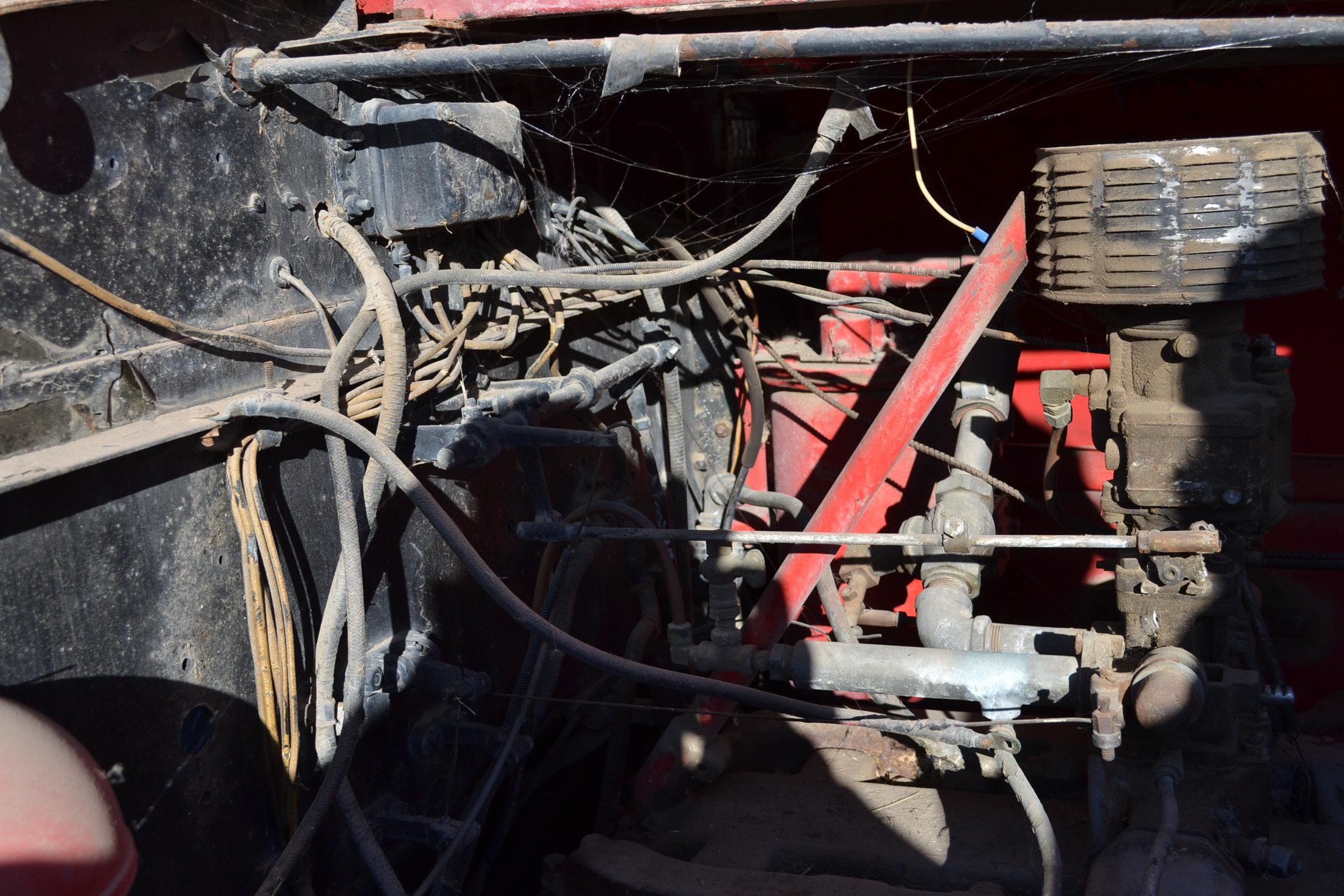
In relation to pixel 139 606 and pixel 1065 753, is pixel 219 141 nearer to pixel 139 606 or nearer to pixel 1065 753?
pixel 139 606

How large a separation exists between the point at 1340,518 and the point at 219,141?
3.41 meters

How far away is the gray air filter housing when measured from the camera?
198 centimetres

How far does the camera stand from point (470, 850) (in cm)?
247

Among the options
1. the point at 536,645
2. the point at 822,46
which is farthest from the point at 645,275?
the point at 536,645

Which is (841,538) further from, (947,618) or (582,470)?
(582,470)

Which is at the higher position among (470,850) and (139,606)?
(139,606)

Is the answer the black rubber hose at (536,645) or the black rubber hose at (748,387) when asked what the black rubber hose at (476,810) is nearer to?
the black rubber hose at (536,645)

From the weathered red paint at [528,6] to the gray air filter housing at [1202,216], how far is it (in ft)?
2.45

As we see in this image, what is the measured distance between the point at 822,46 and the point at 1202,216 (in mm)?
868

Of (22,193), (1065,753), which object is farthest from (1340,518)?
(22,193)

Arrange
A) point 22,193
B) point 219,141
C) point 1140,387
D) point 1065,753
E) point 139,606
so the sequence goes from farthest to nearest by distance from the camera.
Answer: point 1065,753
point 1140,387
point 219,141
point 139,606
point 22,193

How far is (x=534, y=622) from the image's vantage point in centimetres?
213

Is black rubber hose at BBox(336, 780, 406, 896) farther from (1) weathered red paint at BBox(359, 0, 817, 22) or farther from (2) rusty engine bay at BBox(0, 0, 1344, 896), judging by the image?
(1) weathered red paint at BBox(359, 0, 817, 22)

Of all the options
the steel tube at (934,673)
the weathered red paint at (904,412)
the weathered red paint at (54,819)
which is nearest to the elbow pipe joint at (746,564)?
the weathered red paint at (904,412)
